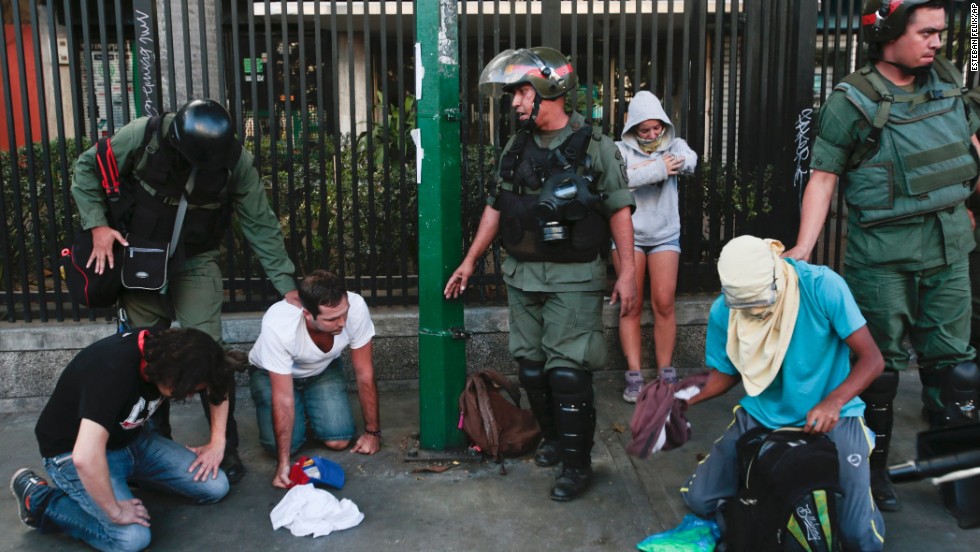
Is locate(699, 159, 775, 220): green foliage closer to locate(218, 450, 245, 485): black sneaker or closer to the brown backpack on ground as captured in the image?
the brown backpack on ground

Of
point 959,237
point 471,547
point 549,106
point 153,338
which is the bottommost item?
point 471,547

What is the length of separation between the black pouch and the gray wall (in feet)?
3.88

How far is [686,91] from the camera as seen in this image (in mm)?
5328

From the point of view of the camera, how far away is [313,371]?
4480 mm

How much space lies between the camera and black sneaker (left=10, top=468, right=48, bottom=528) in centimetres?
356

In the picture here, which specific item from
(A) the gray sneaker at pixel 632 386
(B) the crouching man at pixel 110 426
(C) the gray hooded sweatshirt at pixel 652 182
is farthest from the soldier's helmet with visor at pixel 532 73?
(A) the gray sneaker at pixel 632 386

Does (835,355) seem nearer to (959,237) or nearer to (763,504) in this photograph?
(763,504)

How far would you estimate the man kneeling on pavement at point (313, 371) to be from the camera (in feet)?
13.1

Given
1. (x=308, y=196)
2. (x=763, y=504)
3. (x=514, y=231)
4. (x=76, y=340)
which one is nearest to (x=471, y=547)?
(x=763, y=504)

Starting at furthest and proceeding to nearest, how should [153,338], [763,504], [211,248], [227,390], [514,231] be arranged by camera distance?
[211,248] → [514,231] → [227,390] → [153,338] → [763,504]

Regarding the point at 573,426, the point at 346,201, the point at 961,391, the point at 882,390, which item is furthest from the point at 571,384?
the point at 346,201

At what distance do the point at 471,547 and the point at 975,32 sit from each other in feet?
12.5

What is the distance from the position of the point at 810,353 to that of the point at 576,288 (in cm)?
105

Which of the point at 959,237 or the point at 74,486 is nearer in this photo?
the point at 74,486
